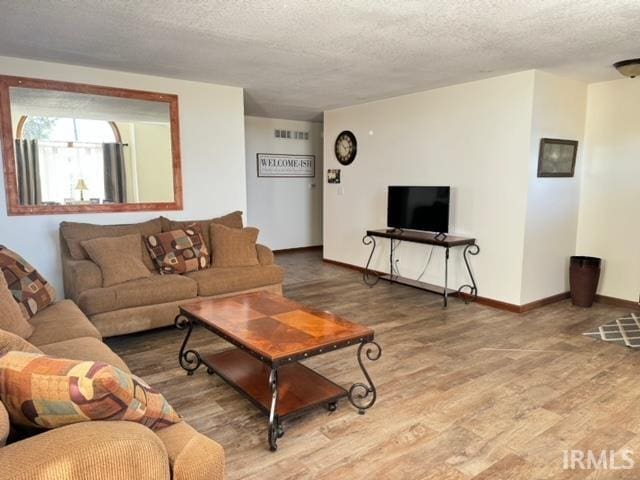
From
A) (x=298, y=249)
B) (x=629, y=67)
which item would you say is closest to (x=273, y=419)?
(x=629, y=67)

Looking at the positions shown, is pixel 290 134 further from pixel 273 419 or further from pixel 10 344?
pixel 10 344

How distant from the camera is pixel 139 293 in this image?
3475mm

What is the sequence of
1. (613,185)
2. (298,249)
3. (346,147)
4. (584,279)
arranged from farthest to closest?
(298,249)
(346,147)
(613,185)
(584,279)

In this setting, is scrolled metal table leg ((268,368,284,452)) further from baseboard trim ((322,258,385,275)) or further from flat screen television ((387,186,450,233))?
baseboard trim ((322,258,385,275))

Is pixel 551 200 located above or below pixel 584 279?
above

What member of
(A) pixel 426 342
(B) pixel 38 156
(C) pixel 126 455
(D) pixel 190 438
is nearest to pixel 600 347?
(A) pixel 426 342

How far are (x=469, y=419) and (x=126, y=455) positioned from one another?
6.30 ft

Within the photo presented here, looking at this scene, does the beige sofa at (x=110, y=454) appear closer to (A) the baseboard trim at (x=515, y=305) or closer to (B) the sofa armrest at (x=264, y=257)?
(B) the sofa armrest at (x=264, y=257)

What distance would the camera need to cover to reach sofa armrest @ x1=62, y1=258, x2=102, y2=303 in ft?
11.2

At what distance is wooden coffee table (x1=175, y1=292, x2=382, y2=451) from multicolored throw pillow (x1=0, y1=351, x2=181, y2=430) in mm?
988

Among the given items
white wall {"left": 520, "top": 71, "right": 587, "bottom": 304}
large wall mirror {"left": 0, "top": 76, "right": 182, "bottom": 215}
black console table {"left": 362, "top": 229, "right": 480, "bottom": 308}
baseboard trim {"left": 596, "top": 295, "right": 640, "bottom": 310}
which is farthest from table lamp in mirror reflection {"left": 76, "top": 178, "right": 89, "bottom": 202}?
baseboard trim {"left": 596, "top": 295, "right": 640, "bottom": 310}

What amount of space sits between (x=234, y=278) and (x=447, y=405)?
7.18 feet

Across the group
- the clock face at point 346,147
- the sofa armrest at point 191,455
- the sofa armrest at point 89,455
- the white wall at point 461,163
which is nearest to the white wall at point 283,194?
the clock face at point 346,147

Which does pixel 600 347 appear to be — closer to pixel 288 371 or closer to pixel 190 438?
pixel 288 371
